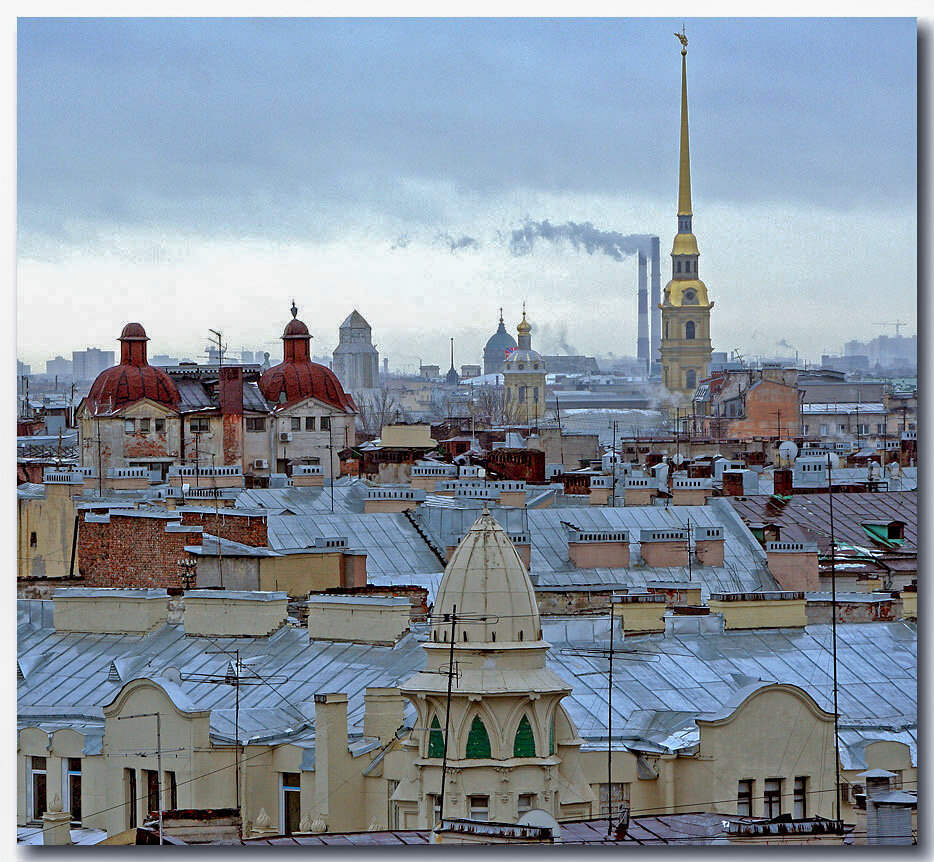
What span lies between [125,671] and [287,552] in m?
3.58

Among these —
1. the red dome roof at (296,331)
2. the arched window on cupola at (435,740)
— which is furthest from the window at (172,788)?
the red dome roof at (296,331)

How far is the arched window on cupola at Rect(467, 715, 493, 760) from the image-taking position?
457 inches

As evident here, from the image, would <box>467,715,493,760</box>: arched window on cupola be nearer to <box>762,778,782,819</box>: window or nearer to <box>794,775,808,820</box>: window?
<box>762,778,782,819</box>: window

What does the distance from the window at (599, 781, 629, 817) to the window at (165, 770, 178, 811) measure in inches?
74.9

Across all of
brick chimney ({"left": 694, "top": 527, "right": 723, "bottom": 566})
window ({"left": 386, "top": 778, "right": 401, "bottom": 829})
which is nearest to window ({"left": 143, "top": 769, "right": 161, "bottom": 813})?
window ({"left": 386, "top": 778, "right": 401, "bottom": 829})

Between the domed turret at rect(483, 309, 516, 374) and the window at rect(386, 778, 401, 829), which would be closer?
the window at rect(386, 778, 401, 829)

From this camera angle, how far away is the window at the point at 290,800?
41.5 feet

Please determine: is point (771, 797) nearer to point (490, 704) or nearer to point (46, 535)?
point (490, 704)

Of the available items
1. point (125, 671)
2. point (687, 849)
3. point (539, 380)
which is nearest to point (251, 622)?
point (125, 671)

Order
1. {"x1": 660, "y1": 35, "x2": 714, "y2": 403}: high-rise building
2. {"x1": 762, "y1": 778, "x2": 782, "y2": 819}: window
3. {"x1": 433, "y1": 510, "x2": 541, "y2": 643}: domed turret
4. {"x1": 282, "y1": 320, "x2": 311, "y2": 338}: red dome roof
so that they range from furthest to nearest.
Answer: {"x1": 660, "y1": 35, "x2": 714, "y2": 403}: high-rise building → {"x1": 282, "y1": 320, "x2": 311, "y2": 338}: red dome roof → {"x1": 762, "y1": 778, "x2": 782, "y2": 819}: window → {"x1": 433, "y1": 510, "x2": 541, "y2": 643}: domed turret

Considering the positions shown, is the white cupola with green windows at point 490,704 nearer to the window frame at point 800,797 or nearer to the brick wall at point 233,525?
the window frame at point 800,797

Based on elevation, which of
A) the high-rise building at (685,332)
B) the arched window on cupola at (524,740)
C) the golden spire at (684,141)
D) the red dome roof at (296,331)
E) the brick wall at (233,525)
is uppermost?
the high-rise building at (685,332)

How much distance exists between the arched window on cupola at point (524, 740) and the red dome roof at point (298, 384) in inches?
1175

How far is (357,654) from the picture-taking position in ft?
47.3
